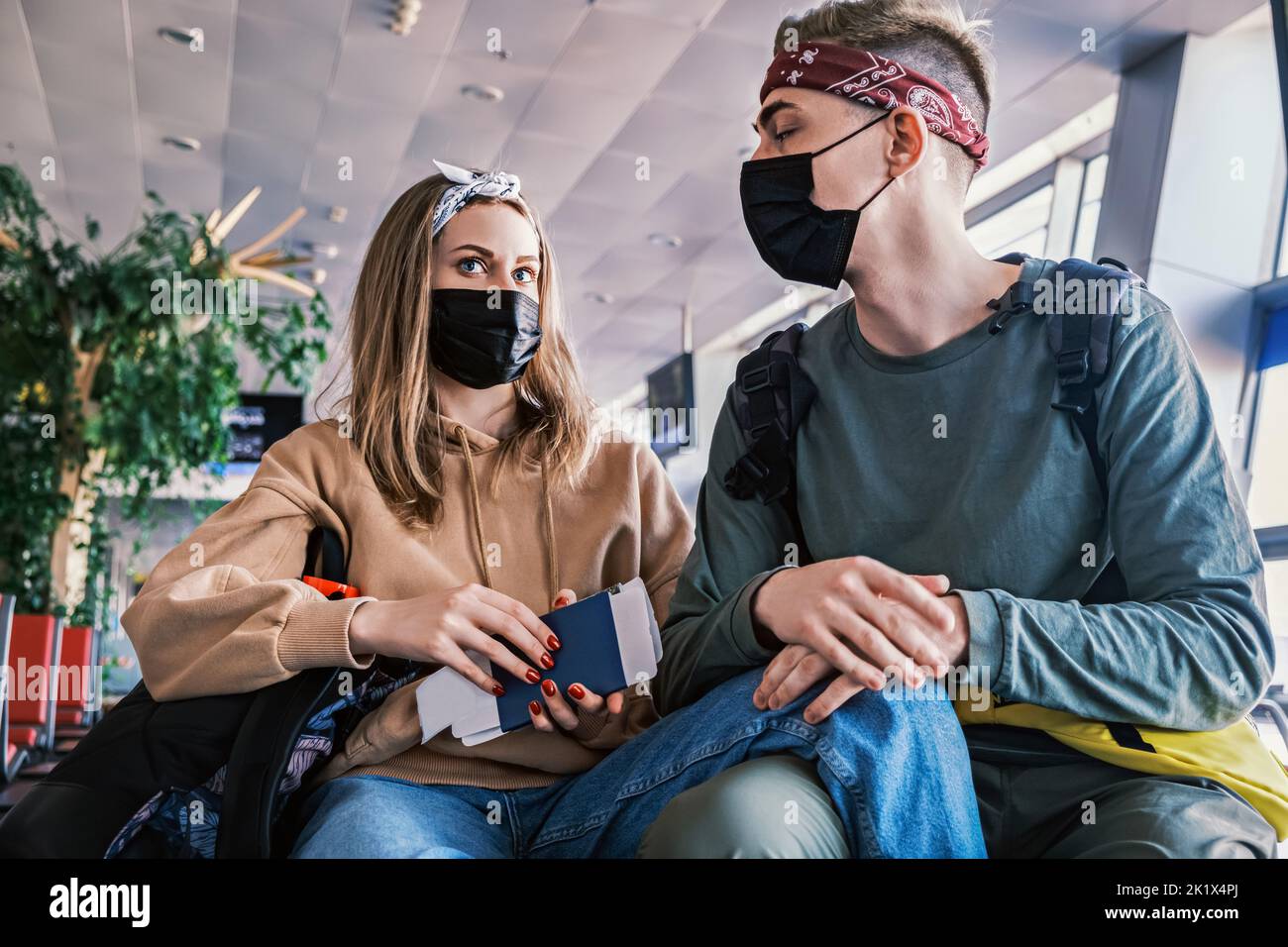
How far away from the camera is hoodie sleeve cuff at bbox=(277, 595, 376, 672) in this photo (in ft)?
4.28

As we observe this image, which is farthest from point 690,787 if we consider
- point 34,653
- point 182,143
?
point 182,143

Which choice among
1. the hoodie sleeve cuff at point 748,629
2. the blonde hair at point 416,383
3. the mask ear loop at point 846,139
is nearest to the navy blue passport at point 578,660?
the hoodie sleeve cuff at point 748,629

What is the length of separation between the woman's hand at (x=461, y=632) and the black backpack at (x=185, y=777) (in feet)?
0.24

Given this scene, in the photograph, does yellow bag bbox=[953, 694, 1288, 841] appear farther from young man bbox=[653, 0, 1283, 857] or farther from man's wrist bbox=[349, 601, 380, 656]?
man's wrist bbox=[349, 601, 380, 656]

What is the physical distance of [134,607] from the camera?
4.68 ft

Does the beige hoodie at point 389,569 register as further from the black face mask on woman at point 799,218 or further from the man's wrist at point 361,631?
the black face mask on woman at point 799,218

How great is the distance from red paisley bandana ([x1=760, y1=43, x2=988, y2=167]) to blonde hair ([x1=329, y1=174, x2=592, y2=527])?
53 cm

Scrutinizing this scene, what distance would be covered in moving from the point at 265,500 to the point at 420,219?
1.70ft

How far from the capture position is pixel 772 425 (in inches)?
56.7

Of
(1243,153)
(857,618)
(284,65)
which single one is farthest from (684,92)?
(857,618)

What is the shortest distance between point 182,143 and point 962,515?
6610 mm

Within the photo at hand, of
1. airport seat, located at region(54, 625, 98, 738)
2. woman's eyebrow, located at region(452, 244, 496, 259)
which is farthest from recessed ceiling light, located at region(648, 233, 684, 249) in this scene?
woman's eyebrow, located at region(452, 244, 496, 259)

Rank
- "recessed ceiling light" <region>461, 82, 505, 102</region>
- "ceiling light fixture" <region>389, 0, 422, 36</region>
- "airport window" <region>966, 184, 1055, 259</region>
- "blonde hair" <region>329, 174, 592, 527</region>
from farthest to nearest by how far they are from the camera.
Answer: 1. "airport window" <region>966, 184, 1055, 259</region>
2. "recessed ceiling light" <region>461, 82, 505, 102</region>
3. "ceiling light fixture" <region>389, 0, 422, 36</region>
4. "blonde hair" <region>329, 174, 592, 527</region>
